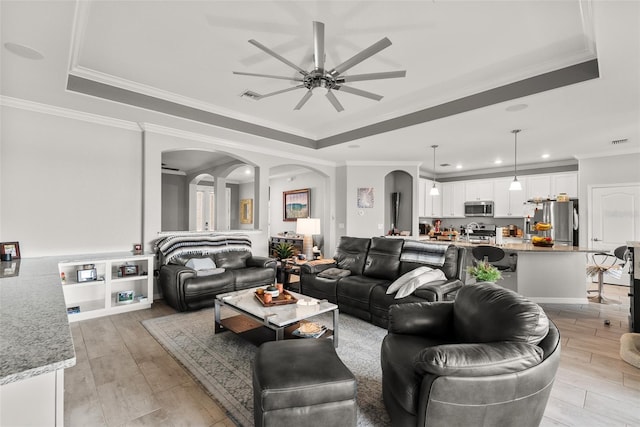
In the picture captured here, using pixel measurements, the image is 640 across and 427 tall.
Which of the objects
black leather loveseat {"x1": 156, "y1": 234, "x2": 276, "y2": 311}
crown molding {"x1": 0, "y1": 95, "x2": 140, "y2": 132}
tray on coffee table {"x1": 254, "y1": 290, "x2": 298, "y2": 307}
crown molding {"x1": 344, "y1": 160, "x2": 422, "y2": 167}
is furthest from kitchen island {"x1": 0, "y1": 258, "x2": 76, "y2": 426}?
crown molding {"x1": 344, "y1": 160, "x2": 422, "y2": 167}

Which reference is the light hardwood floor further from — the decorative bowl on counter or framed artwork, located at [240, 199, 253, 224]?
framed artwork, located at [240, 199, 253, 224]

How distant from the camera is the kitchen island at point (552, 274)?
4461 mm

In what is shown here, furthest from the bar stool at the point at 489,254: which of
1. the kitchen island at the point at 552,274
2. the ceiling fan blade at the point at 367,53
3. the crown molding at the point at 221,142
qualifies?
the crown molding at the point at 221,142

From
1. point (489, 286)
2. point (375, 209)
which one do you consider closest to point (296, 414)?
point (489, 286)

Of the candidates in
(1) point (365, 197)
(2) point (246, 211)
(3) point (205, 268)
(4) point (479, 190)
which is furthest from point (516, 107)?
(2) point (246, 211)

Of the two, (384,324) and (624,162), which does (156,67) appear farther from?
(624,162)

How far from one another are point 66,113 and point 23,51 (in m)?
1.61

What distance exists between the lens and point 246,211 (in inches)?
405

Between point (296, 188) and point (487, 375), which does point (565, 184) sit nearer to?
point (296, 188)

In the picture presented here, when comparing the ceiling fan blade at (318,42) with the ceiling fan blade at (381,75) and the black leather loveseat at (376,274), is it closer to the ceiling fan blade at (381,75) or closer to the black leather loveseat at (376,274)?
the ceiling fan blade at (381,75)

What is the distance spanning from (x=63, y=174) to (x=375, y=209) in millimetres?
Result: 5399

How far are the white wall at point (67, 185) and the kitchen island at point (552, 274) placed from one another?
18.4ft

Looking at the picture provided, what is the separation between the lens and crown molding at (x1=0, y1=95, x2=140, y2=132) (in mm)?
3543

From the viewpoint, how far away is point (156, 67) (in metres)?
3.15
